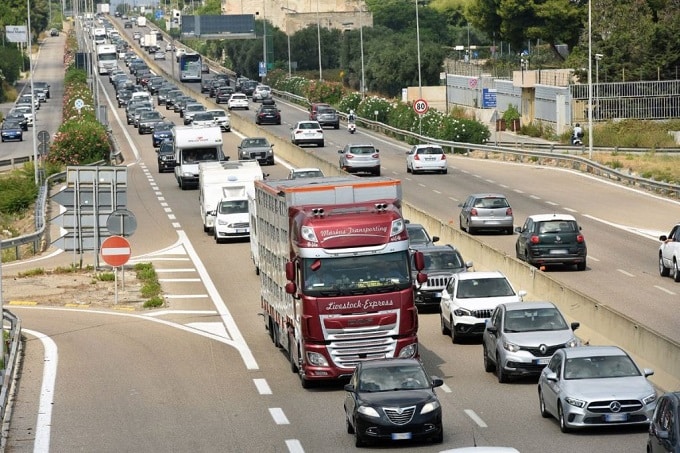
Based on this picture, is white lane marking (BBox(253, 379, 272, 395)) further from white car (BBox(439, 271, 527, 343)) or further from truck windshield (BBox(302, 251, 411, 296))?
white car (BBox(439, 271, 527, 343))

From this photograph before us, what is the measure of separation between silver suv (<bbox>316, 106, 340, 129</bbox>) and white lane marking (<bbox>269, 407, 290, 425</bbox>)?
7520 centimetres

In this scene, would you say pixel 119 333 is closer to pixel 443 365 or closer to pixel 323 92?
pixel 443 365

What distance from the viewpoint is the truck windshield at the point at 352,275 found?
82.8ft

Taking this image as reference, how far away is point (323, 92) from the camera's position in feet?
427

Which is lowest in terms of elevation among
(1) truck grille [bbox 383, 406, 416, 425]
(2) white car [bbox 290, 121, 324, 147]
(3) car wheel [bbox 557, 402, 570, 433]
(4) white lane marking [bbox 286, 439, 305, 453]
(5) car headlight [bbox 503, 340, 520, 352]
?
(4) white lane marking [bbox 286, 439, 305, 453]

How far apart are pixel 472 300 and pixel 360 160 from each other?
115 feet

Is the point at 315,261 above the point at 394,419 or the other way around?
above

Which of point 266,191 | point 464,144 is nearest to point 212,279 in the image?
point 266,191

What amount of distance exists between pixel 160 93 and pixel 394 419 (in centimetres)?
10854

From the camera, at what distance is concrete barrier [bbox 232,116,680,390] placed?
2484cm

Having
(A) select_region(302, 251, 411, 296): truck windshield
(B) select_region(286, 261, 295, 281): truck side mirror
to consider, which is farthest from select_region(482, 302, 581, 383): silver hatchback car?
(B) select_region(286, 261, 295, 281): truck side mirror

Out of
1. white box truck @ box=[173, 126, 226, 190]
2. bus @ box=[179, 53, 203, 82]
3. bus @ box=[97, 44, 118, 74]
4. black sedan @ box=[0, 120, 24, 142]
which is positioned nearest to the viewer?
white box truck @ box=[173, 126, 226, 190]

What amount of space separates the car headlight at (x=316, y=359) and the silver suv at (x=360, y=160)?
40092mm

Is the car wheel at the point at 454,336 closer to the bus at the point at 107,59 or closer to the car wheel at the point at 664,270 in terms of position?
the car wheel at the point at 664,270
